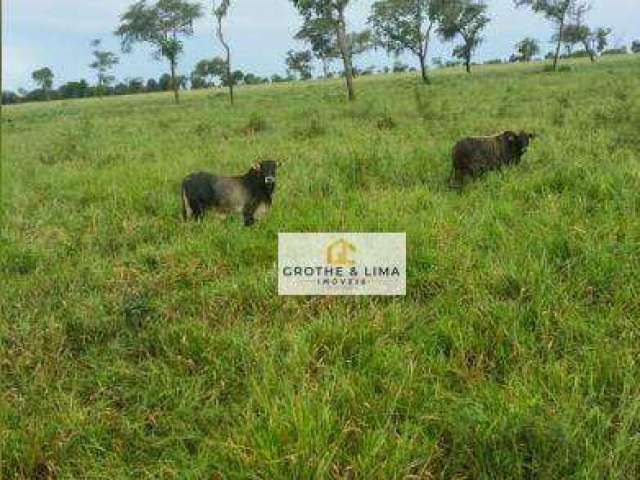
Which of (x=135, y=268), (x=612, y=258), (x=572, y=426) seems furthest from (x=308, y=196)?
(x=572, y=426)

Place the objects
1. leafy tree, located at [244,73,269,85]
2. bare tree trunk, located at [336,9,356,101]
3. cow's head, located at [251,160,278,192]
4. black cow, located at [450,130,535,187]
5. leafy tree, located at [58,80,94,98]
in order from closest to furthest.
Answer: cow's head, located at [251,160,278,192], black cow, located at [450,130,535,187], bare tree trunk, located at [336,9,356,101], leafy tree, located at [58,80,94,98], leafy tree, located at [244,73,269,85]

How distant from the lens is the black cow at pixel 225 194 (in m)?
7.64

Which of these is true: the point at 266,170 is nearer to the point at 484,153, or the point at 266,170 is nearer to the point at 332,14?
the point at 484,153

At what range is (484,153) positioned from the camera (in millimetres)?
8906

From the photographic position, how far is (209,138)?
16.2 metres

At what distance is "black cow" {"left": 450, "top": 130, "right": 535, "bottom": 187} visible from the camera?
344 inches

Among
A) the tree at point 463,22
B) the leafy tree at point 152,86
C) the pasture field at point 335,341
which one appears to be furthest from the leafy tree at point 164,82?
the pasture field at point 335,341

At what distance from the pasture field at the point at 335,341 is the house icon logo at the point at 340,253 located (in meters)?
0.35

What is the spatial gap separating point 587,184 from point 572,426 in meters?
4.70

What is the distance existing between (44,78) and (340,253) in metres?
114

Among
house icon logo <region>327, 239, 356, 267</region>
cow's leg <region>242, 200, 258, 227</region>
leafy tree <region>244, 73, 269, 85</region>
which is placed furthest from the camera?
leafy tree <region>244, 73, 269, 85</region>

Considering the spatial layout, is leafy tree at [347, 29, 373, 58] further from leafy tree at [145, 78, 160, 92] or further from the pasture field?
the pasture field

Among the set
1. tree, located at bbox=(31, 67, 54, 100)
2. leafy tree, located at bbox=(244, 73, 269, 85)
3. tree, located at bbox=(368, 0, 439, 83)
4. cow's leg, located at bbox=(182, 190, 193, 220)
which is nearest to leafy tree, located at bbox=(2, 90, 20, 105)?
tree, located at bbox=(31, 67, 54, 100)

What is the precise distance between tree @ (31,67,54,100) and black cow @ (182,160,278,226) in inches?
4247
